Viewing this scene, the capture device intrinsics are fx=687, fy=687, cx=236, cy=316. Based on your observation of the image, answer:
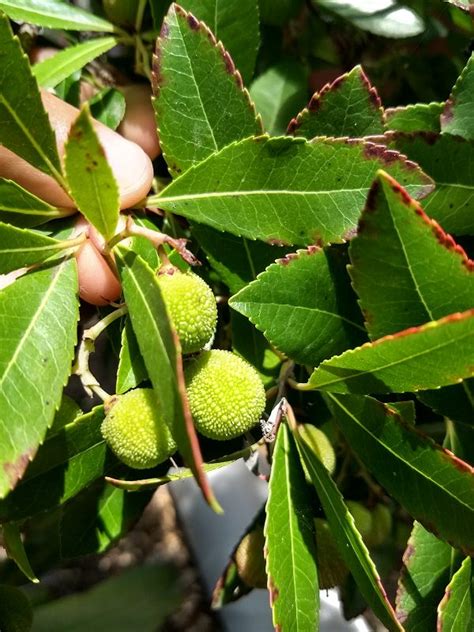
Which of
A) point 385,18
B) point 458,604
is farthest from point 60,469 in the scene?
point 385,18

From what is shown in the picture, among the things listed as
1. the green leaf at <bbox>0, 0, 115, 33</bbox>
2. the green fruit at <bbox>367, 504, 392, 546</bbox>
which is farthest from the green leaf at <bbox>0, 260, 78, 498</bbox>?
the green fruit at <bbox>367, 504, 392, 546</bbox>

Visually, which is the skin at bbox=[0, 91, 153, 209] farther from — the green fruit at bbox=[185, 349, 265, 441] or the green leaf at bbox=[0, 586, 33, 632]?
the green leaf at bbox=[0, 586, 33, 632]

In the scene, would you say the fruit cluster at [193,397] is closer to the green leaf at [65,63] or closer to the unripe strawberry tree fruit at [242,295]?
the unripe strawberry tree fruit at [242,295]

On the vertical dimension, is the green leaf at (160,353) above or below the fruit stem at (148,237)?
below

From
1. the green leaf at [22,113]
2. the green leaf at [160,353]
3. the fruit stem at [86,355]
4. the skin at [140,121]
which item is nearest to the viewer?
the green leaf at [160,353]

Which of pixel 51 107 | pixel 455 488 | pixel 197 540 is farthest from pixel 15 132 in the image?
pixel 197 540

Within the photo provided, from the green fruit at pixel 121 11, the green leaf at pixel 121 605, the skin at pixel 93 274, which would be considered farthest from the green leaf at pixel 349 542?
the green leaf at pixel 121 605

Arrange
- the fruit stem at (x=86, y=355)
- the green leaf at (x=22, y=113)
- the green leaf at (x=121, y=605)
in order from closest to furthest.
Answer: the green leaf at (x=22, y=113)
the fruit stem at (x=86, y=355)
the green leaf at (x=121, y=605)
